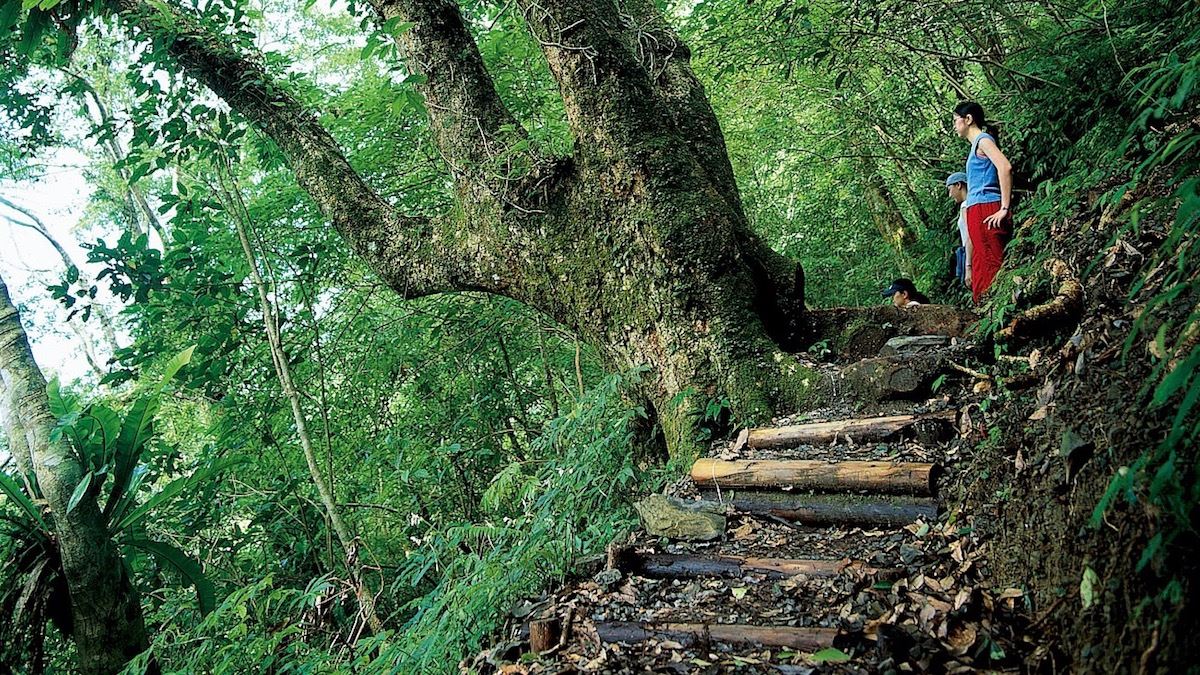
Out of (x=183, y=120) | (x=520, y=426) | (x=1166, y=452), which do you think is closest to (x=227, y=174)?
(x=183, y=120)

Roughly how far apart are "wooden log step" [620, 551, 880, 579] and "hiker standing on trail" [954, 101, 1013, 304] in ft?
9.63

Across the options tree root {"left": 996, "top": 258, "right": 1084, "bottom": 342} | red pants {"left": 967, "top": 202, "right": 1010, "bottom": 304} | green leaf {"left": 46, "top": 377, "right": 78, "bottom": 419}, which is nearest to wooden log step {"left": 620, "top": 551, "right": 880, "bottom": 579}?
tree root {"left": 996, "top": 258, "right": 1084, "bottom": 342}

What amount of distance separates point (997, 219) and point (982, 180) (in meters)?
0.34

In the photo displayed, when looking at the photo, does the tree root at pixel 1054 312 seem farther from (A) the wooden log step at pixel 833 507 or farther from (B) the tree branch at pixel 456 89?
(B) the tree branch at pixel 456 89

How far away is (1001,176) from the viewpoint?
4816 mm

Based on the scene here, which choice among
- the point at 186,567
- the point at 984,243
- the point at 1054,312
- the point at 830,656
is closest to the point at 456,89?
the point at 984,243

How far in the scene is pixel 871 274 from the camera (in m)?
11.3

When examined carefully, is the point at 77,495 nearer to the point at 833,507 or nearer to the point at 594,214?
the point at 594,214

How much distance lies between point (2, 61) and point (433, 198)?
3715 mm

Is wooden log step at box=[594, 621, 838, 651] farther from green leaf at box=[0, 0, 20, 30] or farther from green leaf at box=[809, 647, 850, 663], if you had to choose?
green leaf at box=[0, 0, 20, 30]

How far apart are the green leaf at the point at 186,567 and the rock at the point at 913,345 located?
5000 millimetres

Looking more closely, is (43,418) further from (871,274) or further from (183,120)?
(871,274)

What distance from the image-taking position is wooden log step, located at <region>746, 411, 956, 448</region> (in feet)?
12.0

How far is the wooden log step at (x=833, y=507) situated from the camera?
10.3ft
